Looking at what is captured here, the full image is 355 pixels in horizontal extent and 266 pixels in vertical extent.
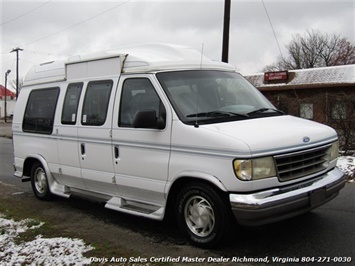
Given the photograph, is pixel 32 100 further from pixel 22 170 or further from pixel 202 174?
pixel 202 174

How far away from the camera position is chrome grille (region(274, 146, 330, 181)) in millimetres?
4066

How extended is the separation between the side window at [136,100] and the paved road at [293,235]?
1458 millimetres

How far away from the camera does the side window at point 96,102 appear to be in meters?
5.45

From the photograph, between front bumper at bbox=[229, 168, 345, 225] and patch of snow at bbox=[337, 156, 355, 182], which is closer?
front bumper at bbox=[229, 168, 345, 225]

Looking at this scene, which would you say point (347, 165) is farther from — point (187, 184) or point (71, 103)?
point (71, 103)

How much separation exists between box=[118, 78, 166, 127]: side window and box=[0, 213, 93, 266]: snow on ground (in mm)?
1623

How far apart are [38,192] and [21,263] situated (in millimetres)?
3142

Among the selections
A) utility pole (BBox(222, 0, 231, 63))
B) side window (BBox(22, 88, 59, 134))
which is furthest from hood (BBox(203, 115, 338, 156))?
utility pole (BBox(222, 0, 231, 63))

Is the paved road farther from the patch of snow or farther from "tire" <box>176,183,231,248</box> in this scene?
the patch of snow

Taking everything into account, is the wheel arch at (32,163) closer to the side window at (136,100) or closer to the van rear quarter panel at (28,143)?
the van rear quarter panel at (28,143)

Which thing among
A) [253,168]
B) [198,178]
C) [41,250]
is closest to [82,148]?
[41,250]

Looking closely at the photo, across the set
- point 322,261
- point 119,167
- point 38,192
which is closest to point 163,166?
point 119,167

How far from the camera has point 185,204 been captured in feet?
14.7

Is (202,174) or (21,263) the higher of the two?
(202,174)
